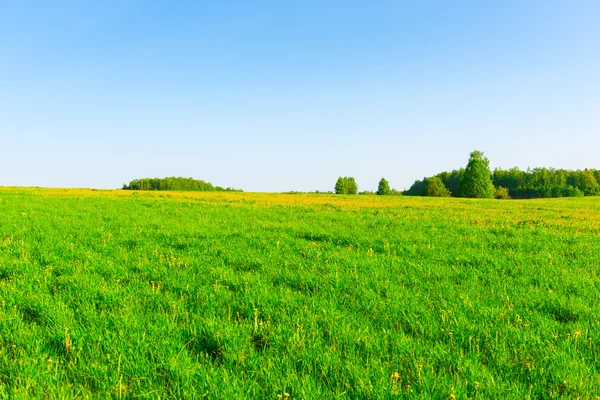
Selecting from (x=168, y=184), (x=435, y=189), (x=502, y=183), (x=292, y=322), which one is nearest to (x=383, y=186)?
(x=435, y=189)

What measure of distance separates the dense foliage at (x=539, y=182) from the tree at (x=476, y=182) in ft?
1.02

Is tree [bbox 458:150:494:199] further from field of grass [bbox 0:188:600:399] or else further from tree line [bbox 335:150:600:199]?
field of grass [bbox 0:188:600:399]

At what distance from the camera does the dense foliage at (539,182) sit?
103 metres

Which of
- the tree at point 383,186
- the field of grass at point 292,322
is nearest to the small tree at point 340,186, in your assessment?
the tree at point 383,186

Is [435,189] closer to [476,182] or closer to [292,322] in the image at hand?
[476,182]

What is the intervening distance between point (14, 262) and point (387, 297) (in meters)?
6.92

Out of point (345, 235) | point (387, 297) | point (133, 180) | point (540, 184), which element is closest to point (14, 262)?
point (387, 297)

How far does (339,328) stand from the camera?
4.28m

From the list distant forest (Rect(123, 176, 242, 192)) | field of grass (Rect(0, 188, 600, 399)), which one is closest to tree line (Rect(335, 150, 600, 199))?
distant forest (Rect(123, 176, 242, 192))

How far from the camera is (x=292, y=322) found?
4504 millimetres

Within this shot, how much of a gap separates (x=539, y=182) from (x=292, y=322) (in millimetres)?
143144

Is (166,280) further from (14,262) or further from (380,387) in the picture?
(380,387)

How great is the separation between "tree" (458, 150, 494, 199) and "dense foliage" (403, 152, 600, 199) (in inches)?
12.2

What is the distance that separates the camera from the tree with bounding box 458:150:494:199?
79625 millimetres
